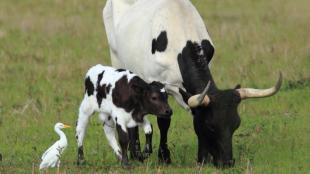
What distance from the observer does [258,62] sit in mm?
20594

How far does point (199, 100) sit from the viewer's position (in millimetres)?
11797

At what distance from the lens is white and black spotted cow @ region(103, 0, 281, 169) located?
11930mm

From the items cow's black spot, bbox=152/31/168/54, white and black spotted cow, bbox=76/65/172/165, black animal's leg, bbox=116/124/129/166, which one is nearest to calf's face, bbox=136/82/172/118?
white and black spotted cow, bbox=76/65/172/165

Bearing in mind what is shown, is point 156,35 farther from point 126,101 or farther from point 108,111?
point 126,101

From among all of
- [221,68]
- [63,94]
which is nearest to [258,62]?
[221,68]

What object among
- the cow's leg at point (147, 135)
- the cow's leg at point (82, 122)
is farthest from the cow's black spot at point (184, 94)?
the cow's leg at point (82, 122)

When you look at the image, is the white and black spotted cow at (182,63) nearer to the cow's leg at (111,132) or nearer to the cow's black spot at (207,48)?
the cow's black spot at (207,48)

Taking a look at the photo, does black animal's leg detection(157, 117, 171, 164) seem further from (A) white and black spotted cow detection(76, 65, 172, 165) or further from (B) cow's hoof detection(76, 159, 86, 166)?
(B) cow's hoof detection(76, 159, 86, 166)

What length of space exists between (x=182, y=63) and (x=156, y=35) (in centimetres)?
79

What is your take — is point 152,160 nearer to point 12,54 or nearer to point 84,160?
point 84,160

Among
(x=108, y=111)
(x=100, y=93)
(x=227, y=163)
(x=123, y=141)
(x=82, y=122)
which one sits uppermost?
(x=100, y=93)

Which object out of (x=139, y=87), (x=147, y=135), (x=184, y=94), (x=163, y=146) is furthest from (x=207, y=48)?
(x=147, y=135)

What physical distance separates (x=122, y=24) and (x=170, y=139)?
6.28 feet

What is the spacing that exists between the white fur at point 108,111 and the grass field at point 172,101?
1.21 feet
